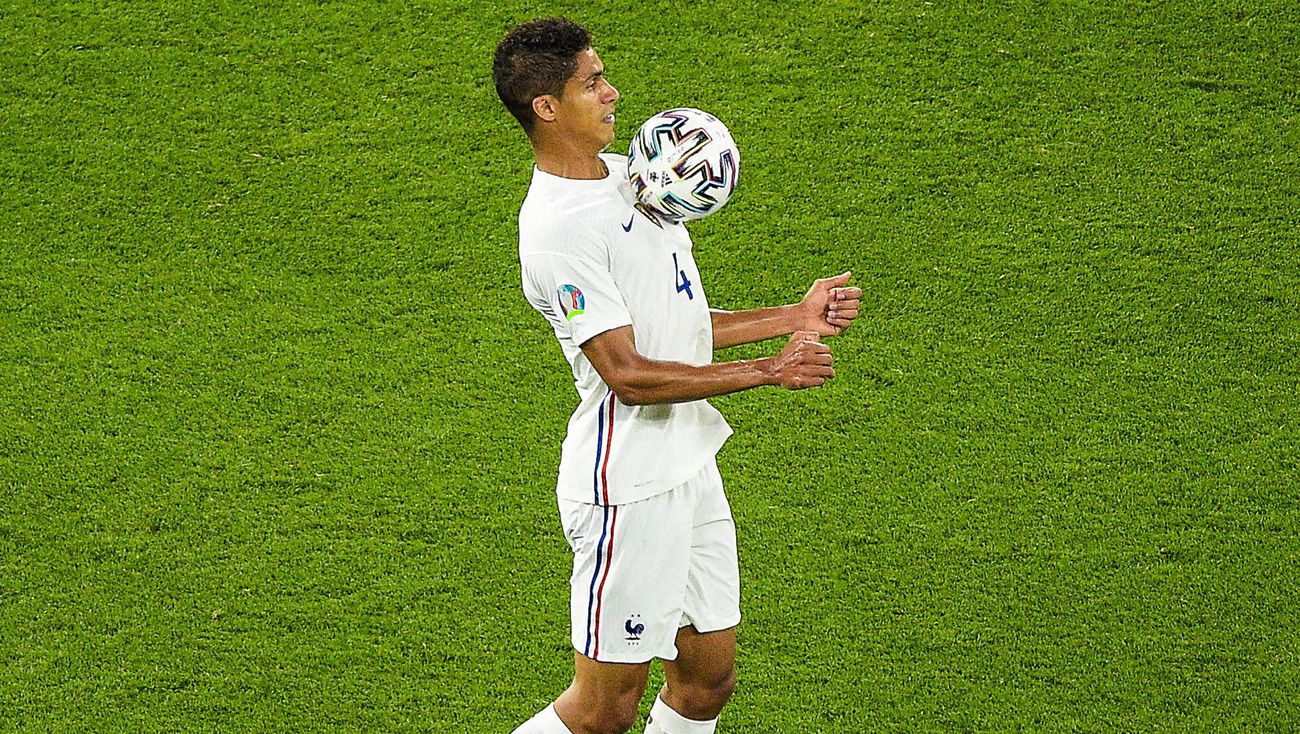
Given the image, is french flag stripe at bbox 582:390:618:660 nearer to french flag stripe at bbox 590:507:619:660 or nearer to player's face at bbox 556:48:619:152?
french flag stripe at bbox 590:507:619:660

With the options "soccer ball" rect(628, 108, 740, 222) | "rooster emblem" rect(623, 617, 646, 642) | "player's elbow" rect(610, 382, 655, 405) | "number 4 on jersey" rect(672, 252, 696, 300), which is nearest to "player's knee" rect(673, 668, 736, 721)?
"rooster emblem" rect(623, 617, 646, 642)

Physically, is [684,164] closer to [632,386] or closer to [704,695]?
[632,386]

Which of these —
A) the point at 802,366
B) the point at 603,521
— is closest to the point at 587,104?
the point at 802,366

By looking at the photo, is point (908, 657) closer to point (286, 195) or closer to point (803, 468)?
point (803, 468)

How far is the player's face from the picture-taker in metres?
2.86

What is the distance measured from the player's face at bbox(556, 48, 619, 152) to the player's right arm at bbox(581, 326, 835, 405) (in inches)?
15.5

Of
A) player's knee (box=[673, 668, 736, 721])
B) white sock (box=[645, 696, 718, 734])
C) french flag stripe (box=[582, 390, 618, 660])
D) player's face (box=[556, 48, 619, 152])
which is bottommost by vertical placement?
white sock (box=[645, 696, 718, 734])

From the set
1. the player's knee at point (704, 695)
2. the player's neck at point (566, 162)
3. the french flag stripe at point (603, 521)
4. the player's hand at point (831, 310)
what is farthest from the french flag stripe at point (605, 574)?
the player's neck at point (566, 162)

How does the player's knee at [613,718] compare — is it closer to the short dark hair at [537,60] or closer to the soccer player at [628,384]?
the soccer player at [628,384]

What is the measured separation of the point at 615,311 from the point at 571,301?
86mm

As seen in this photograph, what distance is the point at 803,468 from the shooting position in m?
4.39

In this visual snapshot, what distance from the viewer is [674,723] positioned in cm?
329

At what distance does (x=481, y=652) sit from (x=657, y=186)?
1.60m

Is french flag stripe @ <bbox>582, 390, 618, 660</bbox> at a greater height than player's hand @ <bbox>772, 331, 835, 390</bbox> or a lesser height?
lesser
